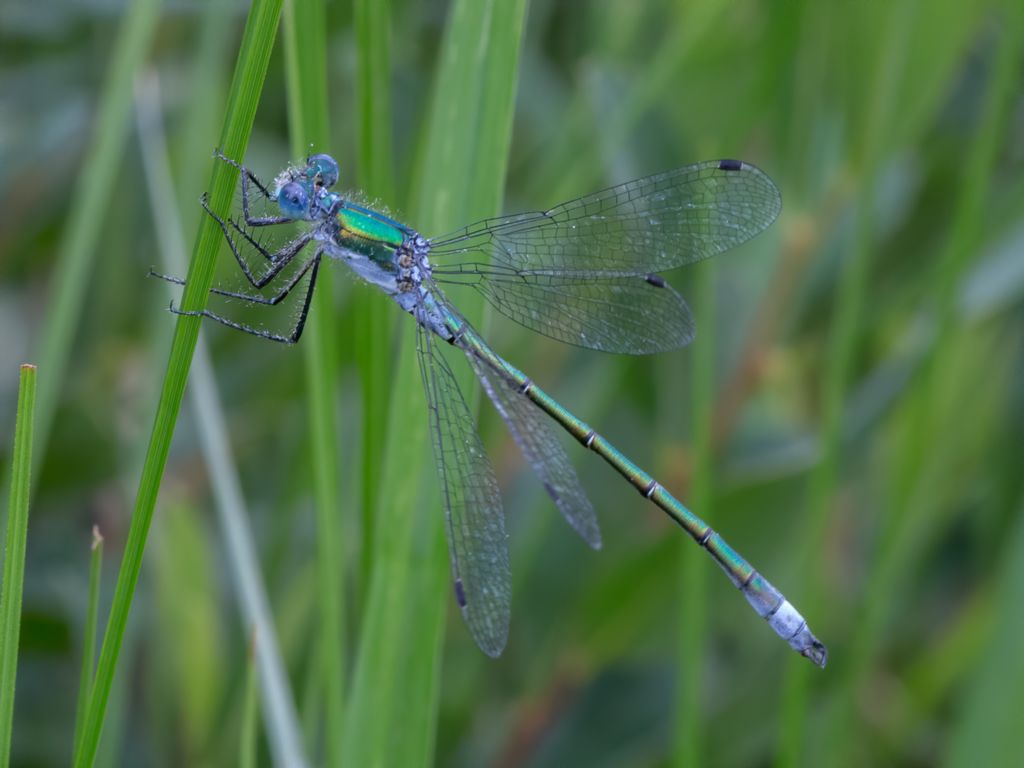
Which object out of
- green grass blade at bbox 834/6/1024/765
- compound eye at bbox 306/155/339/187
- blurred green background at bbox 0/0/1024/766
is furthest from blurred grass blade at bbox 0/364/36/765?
green grass blade at bbox 834/6/1024/765

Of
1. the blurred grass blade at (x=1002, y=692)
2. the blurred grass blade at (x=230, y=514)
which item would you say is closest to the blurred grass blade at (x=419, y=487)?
the blurred grass blade at (x=230, y=514)

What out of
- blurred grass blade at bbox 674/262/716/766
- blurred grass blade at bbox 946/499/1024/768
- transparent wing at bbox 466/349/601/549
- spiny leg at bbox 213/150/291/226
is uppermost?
spiny leg at bbox 213/150/291/226

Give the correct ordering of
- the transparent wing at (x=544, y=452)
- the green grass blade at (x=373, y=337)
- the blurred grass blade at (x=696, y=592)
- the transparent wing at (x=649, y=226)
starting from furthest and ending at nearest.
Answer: the transparent wing at (x=649, y=226)
the transparent wing at (x=544, y=452)
the blurred grass blade at (x=696, y=592)
the green grass blade at (x=373, y=337)

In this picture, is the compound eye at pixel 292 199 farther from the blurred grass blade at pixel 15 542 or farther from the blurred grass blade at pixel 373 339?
the blurred grass blade at pixel 15 542

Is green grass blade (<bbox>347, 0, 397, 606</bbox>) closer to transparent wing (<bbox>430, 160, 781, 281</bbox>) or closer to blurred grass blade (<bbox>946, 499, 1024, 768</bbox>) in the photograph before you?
transparent wing (<bbox>430, 160, 781, 281</bbox>)

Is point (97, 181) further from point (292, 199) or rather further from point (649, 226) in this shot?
point (649, 226)

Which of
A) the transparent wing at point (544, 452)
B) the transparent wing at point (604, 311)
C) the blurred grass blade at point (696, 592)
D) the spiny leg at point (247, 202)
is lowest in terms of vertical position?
the blurred grass blade at point (696, 592)

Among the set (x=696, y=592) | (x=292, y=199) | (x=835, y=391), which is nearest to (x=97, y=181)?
(x=292, y=199)
